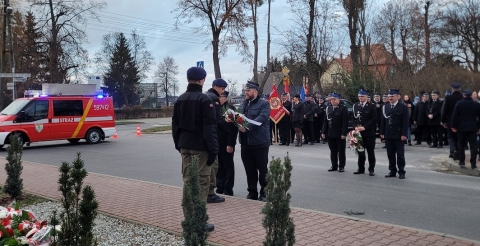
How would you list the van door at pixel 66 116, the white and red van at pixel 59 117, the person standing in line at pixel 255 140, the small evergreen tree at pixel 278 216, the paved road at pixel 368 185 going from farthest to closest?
the van door at pixel 66 116 → the white and red van at pixel 59 117 → the person standing in line at pixel 255 140 → the paved road at pixel 368 185 → the small evergreen tree at pixel 278 216

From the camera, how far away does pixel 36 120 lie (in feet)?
59.2

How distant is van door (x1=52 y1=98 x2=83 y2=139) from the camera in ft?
60.9

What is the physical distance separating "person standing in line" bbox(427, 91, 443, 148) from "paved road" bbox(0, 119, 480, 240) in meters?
0.65

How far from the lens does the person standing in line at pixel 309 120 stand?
1847cm

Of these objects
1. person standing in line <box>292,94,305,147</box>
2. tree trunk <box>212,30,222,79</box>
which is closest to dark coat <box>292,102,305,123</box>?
person standing in line <box>292,94,305,147</box>

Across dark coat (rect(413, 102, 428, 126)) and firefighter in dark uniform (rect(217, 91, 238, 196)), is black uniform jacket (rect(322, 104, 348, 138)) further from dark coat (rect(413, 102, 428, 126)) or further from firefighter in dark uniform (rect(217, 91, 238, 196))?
dark coat (rect(413, 102, 428, 126))

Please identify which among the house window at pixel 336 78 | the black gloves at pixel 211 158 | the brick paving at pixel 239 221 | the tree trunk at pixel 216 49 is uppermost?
the tree trunk at pixel 216 49

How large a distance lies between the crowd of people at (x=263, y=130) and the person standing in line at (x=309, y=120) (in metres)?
0.75

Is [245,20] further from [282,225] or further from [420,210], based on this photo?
[282,225]

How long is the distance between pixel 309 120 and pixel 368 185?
915cm

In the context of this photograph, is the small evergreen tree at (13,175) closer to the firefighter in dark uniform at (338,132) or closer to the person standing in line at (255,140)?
the person standing in line at (255,140)

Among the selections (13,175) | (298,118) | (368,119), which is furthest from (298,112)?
(13,175)

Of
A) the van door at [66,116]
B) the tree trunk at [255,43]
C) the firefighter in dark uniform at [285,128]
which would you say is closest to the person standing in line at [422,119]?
the firefighter in dark uniform at [285,128]

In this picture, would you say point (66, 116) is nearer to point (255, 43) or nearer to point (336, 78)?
point (336, 78)
